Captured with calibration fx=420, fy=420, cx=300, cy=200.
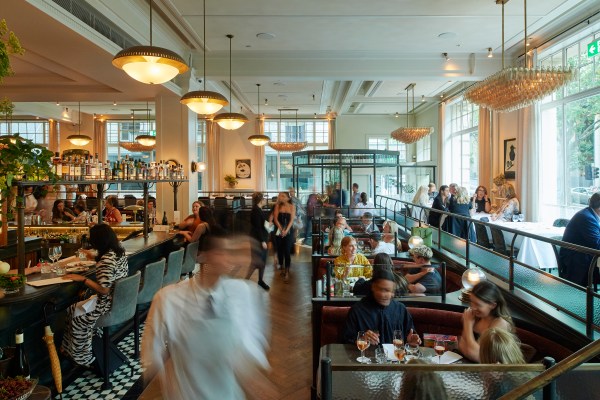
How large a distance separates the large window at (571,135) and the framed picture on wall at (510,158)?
683 millimetres

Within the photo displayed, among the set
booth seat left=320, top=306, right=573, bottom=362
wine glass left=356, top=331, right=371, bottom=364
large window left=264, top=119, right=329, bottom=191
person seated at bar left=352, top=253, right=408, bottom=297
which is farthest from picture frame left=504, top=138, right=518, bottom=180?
large window left=264, top=119, right=329, bottom=191

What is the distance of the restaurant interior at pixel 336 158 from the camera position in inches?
114

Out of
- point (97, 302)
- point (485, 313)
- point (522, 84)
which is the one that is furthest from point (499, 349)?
point (522, 84)

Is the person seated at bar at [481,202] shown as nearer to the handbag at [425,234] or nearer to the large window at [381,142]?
the handbag at [425,234]

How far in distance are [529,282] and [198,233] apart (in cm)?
457

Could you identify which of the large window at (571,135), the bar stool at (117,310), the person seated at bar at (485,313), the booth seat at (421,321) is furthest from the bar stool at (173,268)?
the large window at (571,135)

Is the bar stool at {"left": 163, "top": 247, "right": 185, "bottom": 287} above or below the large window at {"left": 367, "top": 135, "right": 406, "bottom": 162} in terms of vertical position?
below

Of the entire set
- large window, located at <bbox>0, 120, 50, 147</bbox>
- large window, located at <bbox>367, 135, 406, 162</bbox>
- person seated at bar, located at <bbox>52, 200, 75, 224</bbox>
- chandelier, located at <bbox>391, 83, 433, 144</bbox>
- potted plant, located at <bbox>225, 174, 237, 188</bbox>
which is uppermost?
large window, located at <bbox>0, 120, 50, 147</bbox>

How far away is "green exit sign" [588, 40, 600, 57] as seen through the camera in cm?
706

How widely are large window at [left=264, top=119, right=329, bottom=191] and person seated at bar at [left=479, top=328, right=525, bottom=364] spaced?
1714cm

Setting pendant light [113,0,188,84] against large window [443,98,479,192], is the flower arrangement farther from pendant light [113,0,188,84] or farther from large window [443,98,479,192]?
pendant light [113,0,188,84]

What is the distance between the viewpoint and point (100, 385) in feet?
12.3

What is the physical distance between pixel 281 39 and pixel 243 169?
10.5 metres

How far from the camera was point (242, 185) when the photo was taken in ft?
59.8
